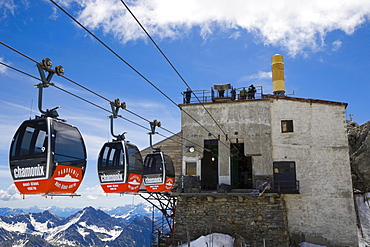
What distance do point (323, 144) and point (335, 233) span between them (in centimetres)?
521

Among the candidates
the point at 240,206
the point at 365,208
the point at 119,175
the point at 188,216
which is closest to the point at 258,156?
the point at 240,206

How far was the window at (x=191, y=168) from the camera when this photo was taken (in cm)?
2219

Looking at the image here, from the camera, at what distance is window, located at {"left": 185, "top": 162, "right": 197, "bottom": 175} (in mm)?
22188

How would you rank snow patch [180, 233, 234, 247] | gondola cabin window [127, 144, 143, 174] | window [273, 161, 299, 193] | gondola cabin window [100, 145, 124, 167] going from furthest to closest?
1. window [273, 161, 299, 193]
2. snow patch [180, 233, 234, 247]
3. gondola cabin window [127, 144, 143, 174]
4. gondola cabin window [100, 145, 124, 167]

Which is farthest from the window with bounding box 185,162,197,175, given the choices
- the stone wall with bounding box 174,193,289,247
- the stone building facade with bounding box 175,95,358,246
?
the stone wall with bounding box 174,193,289,247

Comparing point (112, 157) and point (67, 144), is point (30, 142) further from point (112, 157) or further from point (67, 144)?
point (112, 157)

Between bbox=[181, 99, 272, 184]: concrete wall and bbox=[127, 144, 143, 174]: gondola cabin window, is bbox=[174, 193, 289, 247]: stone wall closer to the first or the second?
bbox=[181, 99, 272, 184]: concrete wall

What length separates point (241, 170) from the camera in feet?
88.1

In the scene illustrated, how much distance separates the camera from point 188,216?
2075cm

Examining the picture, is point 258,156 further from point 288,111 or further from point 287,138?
point 288,111

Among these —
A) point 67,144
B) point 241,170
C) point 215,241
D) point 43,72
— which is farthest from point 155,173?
point 241,170

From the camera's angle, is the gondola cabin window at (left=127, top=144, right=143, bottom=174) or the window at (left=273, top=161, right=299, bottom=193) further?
the window at (left=273, top=161, right=299, bottom=193)

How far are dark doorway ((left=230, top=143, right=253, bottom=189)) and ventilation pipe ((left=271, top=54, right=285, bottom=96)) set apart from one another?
5.09 metres

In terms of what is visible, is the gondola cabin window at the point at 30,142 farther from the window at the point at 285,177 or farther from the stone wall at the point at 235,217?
the window at the point at 285,177
